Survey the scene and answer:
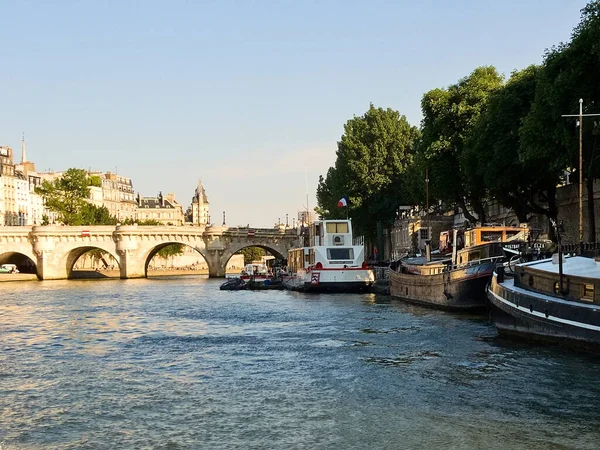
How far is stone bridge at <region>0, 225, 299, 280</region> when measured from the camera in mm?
107688

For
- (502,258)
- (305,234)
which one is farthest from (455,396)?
(305,234)

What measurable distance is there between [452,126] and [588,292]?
41.8 meters

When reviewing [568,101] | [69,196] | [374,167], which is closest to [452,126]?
[568,101]

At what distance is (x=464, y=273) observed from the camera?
38.0 metres

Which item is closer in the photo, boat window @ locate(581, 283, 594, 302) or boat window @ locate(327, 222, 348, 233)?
boat window @ locate(581, 283, 594, 302)

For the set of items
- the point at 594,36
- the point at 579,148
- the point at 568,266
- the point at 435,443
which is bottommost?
the point at 435,443

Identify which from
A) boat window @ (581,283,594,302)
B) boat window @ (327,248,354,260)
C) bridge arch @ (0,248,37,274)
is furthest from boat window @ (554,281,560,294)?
bridge arch @ (0,248,37,274)

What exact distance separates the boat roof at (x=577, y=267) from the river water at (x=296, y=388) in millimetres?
2123

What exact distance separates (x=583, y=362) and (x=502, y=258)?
15.4 m

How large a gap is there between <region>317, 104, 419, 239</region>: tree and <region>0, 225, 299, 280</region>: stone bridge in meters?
20.3

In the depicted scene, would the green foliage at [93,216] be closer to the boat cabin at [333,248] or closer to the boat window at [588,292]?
the boat cabin at [333,248]

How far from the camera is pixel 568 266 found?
26.0 metres

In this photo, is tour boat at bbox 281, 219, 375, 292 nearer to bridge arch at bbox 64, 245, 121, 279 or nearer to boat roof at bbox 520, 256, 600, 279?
boat roof at bbox 520, 256, 600, 279

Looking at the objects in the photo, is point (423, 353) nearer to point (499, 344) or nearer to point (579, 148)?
point (499, 344)
